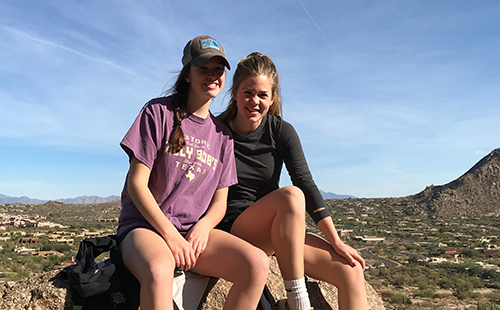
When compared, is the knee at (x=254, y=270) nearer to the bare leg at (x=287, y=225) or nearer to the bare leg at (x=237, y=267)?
the bare leg at (x=237, y=267)

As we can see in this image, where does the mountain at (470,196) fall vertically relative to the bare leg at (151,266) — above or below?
above

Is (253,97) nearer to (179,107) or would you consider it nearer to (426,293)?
(179,107)

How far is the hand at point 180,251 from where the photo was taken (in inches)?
97.0

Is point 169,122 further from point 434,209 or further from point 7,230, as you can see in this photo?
point 434,209

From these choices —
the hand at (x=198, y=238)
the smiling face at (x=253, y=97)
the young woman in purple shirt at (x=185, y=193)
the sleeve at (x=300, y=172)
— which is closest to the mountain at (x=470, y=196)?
the sleeve at (x=300, y=172)

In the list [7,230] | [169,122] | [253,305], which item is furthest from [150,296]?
[7,230]

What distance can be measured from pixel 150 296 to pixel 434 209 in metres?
74.9

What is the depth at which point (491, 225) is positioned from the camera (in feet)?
186

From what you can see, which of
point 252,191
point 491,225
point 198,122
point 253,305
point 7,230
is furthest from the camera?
point 491,225

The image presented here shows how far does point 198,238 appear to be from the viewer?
259 centimetres

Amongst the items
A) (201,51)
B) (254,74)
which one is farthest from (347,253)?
(201,51)

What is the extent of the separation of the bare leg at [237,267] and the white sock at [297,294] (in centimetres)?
35

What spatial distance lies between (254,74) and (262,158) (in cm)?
72

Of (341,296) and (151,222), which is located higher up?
(151,222)
